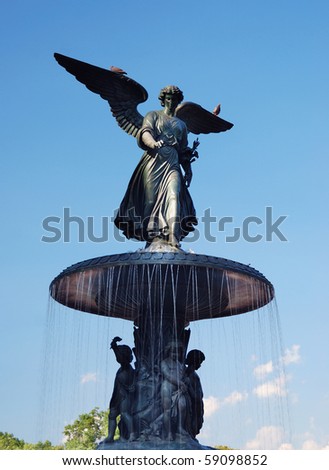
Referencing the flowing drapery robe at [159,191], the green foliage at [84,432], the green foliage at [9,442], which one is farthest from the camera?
the green foliage at [9,442]

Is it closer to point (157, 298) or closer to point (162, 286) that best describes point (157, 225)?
point (157, 298)

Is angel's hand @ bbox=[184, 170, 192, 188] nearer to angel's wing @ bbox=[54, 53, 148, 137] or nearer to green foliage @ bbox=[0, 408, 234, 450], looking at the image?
angel's wing @ bbox=[54, 53, 148, 137]

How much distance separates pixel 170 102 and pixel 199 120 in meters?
2.22

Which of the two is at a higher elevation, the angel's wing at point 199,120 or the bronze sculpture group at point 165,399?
the angel's wing at point 199,120

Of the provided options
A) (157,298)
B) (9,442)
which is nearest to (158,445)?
(157,298)

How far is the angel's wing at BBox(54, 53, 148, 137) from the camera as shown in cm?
1958

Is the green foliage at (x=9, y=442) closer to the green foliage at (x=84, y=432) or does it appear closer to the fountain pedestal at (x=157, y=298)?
the green foliage at (x=84, y=432)

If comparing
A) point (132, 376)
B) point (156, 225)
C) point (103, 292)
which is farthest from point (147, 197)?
point (132, 376)

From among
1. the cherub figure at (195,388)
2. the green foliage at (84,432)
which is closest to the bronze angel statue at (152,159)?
the cherub figure at (195,388)

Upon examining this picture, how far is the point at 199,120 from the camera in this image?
21.7 m

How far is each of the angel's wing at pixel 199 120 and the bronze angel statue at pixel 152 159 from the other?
1.76 ft

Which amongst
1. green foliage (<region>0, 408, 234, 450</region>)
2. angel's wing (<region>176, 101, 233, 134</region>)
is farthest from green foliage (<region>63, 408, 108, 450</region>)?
angel's wing (<region>176, 101, 233, 134</region>)

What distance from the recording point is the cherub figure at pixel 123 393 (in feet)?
54.7
